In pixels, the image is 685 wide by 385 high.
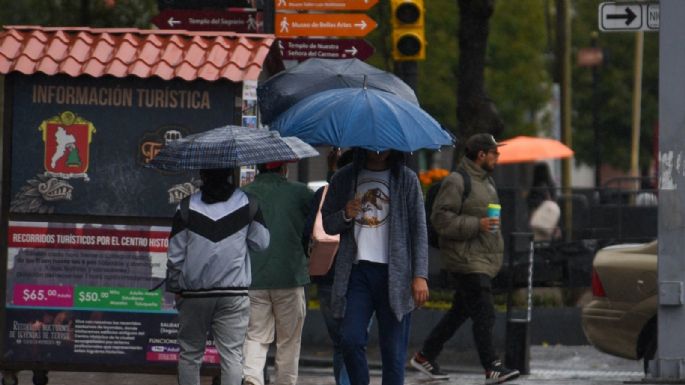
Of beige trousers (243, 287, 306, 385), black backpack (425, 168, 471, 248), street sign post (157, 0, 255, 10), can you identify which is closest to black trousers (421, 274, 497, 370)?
Answer: black backpack (425, 168, 471, 248)

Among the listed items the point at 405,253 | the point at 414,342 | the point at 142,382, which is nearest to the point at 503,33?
the point at 414,342

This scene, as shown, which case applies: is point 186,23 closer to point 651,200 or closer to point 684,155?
point 684,155

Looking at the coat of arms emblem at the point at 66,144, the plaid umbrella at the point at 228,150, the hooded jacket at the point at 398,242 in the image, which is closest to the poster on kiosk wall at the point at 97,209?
the coat of arms emblem at the point at 66,144

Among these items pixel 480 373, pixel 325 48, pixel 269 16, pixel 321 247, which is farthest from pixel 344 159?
pixel 480 373

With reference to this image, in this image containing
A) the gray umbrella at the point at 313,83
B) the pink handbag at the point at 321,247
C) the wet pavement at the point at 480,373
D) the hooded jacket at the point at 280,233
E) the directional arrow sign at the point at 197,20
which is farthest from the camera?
the directional arrow sign at the point at 197,20

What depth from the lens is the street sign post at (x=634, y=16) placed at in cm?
1145

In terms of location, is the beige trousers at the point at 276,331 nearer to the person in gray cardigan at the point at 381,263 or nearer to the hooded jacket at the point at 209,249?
the person in gray cardigan at the point at 381,263

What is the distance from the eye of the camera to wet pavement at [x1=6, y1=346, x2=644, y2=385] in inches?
474

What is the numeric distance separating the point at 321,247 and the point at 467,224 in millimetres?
2349

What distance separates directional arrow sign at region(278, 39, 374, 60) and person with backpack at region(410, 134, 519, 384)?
168cm

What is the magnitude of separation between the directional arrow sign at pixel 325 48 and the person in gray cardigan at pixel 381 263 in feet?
13.2

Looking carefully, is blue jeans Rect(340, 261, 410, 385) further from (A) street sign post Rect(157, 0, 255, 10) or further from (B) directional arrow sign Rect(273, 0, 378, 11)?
(A) street sign post Rect(157, 0, 255, 10)

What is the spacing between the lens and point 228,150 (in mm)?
8805

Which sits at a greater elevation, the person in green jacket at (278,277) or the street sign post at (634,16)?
the street sign post at (634,16)
